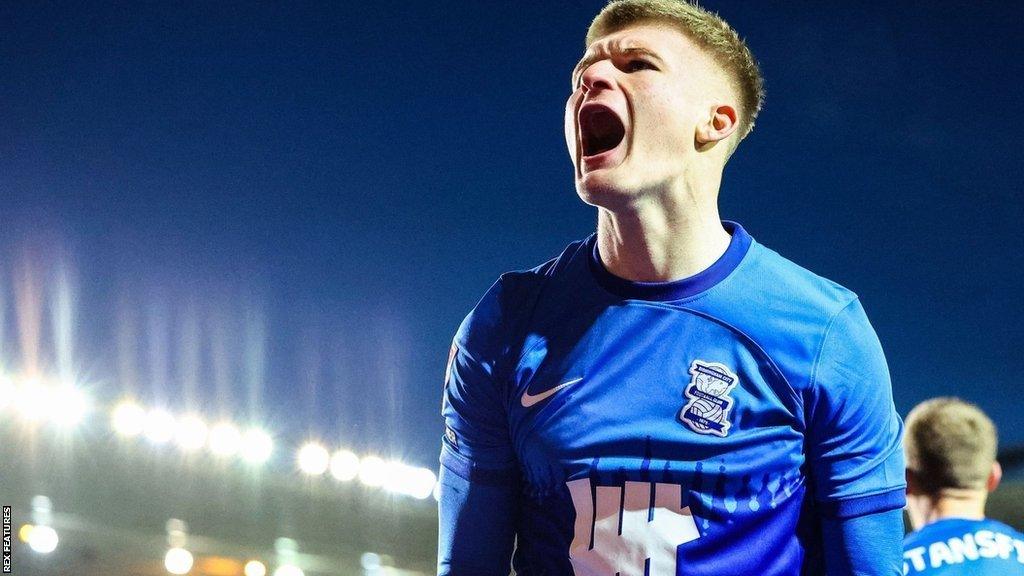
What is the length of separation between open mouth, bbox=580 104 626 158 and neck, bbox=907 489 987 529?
7.29 ft

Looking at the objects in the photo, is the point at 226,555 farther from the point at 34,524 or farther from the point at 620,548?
the point at 620,548

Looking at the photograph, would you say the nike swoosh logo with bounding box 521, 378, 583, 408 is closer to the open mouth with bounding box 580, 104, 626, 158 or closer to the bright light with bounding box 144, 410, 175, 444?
Result: the open mouth with bounding box 580, 104, 626, 158

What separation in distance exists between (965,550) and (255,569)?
13.8m

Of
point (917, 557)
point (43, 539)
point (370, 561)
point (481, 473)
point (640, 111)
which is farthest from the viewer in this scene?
point (370, 561)

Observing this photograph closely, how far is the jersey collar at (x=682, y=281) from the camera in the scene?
176 cm

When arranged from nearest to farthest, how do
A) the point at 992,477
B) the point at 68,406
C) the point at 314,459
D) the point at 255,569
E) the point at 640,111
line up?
1. the point at 640,111
2. the point at 992,477
3. the point at 68,406
4. the point at 255,569
5. the point at 314,459

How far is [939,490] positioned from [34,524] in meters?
13.0

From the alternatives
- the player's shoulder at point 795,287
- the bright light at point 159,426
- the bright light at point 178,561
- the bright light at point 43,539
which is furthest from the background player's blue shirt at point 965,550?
the bright light at point 159,426

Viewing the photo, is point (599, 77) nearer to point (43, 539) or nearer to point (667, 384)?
point (667, 384)

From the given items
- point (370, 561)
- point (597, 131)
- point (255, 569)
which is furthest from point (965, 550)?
point (255, 569)

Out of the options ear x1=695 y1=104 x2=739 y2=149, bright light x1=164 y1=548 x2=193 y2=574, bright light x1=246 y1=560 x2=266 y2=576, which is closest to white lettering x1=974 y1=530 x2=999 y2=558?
ear x1=695 y1=104 x2=739 y2=149

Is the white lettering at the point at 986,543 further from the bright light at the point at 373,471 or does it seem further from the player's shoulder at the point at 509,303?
the bright light at the point at 373,471

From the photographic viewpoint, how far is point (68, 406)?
1352cm

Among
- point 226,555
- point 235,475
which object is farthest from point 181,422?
point 226,555
